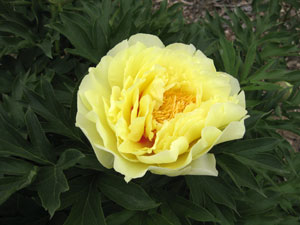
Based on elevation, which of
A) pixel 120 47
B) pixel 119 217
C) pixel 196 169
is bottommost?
pixel 119 217

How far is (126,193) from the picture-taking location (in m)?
0.68

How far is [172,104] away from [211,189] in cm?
23

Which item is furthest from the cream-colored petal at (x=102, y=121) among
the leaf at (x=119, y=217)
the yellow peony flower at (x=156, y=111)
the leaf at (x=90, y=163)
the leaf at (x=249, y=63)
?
the leaf at (x=249, y=63)

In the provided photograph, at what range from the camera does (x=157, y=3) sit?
279 cm

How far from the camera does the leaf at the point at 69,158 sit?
62cm

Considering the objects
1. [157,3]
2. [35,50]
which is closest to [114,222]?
[35,50]

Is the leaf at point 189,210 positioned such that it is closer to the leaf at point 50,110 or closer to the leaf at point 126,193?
the leaf at point 126,193

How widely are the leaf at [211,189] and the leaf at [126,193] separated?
0.41 feet

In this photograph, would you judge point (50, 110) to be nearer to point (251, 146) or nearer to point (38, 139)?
point (38, 139)

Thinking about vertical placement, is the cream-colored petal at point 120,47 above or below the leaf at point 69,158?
above

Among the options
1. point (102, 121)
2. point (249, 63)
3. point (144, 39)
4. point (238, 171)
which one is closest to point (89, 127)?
point (102, 121)

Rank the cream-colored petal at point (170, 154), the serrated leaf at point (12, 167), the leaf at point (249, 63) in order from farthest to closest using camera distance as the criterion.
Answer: the leaf at point (249, 63) → the serrated leaf at point (12, 167) → the cream-colored petal at point (170, 154)

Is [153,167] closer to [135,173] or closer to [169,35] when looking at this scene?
[135,173]

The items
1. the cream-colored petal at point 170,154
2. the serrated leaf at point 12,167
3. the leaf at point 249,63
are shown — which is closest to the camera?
the cream-colored petal at point 170,154
